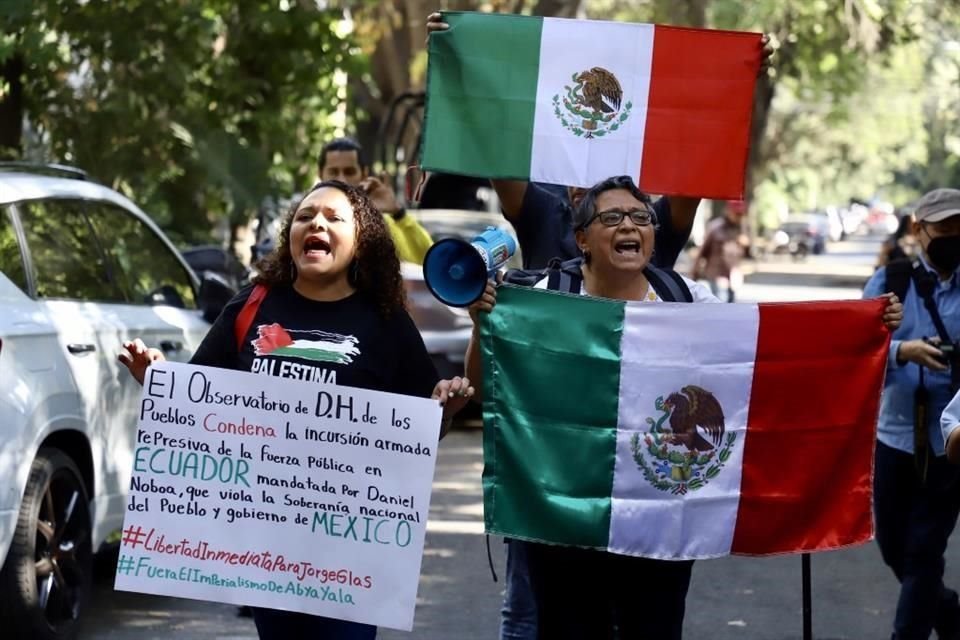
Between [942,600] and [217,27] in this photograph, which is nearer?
[942,600]

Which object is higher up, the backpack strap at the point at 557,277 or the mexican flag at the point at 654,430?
the backpack strap at the point at 557,277

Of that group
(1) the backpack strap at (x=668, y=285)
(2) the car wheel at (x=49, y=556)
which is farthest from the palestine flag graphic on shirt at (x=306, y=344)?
(2) the car wheel at (x=49, y=556)

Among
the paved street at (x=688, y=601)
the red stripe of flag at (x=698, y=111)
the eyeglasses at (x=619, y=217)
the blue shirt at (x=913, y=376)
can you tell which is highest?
the red stripe of flag at (x=698, y=111)

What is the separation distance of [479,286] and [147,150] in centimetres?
893

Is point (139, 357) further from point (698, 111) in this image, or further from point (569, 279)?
point (698, 111)

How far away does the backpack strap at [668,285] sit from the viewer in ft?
15.8

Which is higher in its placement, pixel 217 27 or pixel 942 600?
pixel 217 27

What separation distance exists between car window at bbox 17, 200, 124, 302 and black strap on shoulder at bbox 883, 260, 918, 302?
3.19 meters

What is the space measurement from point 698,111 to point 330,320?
6.02ft

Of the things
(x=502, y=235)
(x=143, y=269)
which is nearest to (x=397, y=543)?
(x=502, y=235)

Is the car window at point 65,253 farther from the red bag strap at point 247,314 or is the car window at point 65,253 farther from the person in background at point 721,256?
the person in background at point 721,256

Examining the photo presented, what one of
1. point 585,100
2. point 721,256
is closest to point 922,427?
point 585,100

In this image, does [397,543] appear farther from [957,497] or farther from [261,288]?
[957,497]

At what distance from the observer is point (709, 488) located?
15.2 ft
